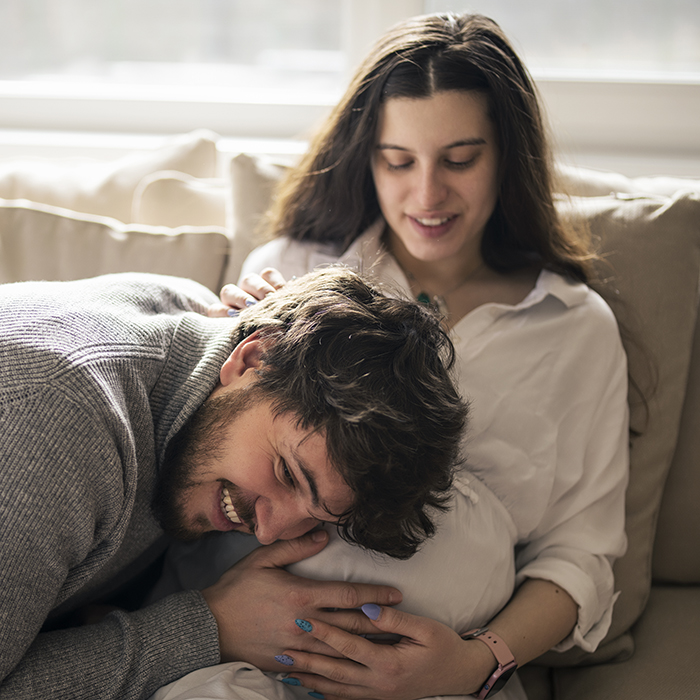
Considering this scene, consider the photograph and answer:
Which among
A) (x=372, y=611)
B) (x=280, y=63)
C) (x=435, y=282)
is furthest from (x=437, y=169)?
(x=280, y=63)

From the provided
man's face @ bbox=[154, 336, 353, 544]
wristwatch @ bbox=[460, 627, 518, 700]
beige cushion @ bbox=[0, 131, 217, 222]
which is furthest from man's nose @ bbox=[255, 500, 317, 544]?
beige cushion @ bbox=[0, 131, 217, 222]

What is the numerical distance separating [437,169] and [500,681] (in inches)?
34.0

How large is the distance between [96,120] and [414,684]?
192 centimetres

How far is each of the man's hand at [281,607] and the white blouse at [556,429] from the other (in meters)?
0.34

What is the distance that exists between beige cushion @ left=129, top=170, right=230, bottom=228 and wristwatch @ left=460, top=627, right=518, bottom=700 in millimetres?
993

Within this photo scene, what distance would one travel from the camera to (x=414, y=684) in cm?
99

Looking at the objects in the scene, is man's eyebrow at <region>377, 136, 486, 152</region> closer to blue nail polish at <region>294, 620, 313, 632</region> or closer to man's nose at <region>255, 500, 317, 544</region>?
man's nose at <region>255, 500, 317, 544</region>

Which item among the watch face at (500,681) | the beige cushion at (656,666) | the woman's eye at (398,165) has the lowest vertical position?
the beige cushion at (656,666)

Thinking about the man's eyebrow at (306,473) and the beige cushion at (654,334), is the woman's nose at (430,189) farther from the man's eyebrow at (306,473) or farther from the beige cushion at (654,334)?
the man's eyebrow at (306,473)

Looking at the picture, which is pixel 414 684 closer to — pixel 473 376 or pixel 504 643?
pixel 504 643

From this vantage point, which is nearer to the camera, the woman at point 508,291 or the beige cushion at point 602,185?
the woman at point 508,291

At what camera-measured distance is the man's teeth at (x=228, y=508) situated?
990mm

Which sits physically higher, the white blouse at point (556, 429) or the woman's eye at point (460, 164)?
the woman's eye at point (460, 164)

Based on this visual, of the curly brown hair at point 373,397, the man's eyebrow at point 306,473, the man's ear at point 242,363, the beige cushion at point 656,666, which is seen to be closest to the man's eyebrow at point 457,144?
the curly brown hair at point 373,397
